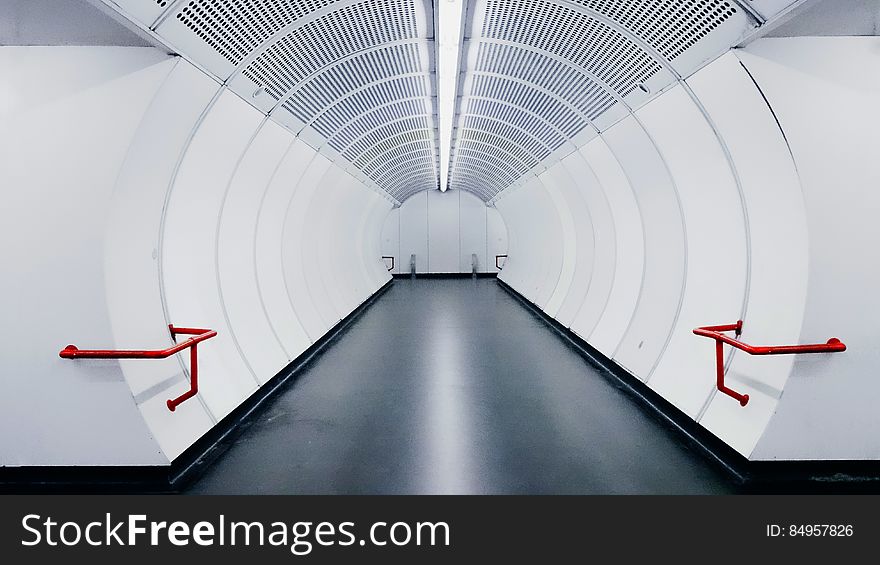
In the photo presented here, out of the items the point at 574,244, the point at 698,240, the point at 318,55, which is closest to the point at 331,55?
the point at 318,55

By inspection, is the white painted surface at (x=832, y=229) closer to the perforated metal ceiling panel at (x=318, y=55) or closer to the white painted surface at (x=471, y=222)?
the perforated metal ceiling panel at (x=318, y=55)

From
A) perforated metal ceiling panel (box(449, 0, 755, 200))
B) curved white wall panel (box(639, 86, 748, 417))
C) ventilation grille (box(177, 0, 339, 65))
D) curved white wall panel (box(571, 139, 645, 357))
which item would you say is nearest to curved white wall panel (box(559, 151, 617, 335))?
curved white wall panel (box(571, 139, 645, 357))

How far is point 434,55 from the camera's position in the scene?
19.0ft

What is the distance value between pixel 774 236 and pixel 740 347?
906 millimetres

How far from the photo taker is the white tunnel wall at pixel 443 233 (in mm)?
22734

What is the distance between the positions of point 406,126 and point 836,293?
23.6 ft

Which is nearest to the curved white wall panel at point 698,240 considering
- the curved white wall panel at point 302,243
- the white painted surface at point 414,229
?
the curved white wall panel at point 302,243

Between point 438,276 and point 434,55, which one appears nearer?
point 434,55

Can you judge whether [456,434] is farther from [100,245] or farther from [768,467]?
[100,245]

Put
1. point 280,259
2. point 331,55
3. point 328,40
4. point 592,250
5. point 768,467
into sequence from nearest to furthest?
point 768,467, point 328,40, point 331,55, point 280,259, point 592,250

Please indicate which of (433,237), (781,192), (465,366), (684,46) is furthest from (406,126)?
(433,237)

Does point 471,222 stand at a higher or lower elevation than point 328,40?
Answer: lower

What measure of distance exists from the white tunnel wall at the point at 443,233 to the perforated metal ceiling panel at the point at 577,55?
1408 centimetres

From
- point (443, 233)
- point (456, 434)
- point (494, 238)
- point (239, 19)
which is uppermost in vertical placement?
point (239, 19)
